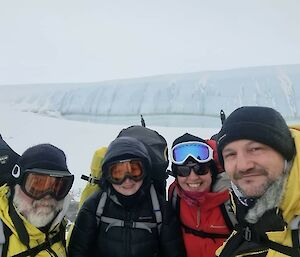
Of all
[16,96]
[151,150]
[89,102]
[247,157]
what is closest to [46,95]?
[16,96]

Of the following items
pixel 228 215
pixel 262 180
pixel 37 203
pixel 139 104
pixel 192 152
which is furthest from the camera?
pixel 139 104

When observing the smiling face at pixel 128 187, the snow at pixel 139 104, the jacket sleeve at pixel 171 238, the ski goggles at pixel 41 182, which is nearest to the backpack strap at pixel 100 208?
the smiling face at pixel 128 187

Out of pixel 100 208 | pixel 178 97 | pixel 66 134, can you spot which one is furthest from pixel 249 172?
pixel 178 97

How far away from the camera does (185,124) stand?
20281 mm

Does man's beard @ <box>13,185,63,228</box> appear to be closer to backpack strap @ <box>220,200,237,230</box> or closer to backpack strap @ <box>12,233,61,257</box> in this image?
backpack strap @ <box>12,233,61,257</box>

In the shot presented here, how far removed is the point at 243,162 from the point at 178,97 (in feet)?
64.3

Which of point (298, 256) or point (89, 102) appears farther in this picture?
point (89, 102)

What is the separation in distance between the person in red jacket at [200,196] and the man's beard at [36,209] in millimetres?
1014

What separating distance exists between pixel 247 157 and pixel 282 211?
30 cm

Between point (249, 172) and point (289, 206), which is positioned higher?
point (249, 172)

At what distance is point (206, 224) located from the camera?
2691 millimetres

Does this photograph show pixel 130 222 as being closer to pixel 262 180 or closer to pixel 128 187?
pixel 128 187

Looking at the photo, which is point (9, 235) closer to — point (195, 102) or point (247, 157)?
point (247, 157)

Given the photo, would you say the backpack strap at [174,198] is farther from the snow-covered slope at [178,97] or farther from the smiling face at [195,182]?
the snow-covered slope at [178,97]
